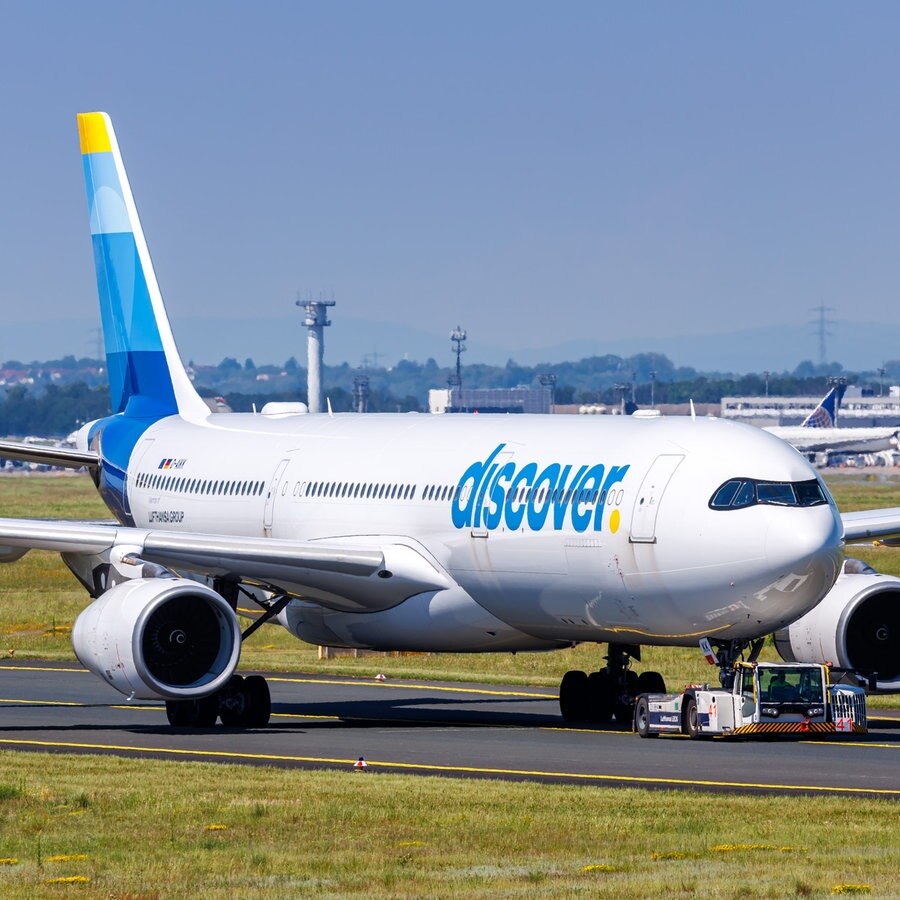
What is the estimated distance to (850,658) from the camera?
33.0 meters

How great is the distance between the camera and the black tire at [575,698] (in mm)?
33656

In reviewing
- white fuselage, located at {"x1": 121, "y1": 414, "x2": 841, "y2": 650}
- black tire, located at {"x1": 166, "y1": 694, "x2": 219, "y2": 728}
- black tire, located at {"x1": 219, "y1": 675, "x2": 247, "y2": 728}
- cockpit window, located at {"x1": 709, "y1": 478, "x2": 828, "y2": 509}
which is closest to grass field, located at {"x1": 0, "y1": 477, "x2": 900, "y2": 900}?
black tire, located at {"x1": 166, "y1": 694, "x2": 219, "y2": 728}

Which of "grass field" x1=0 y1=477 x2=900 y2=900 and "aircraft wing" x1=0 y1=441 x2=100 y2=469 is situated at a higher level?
"aircraft wing" x1=0 y1=441 x2=100 y2=469

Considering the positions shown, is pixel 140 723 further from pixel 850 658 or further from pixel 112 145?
pixel 112 145

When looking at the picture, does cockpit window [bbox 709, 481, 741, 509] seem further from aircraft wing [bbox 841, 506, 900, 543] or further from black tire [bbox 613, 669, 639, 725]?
black tire [bbox 613, 669, 639, 725]

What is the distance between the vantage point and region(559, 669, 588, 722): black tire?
3366 cm

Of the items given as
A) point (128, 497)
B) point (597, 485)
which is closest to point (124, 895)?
point (597, 485)

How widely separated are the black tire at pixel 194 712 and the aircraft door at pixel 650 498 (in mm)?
7519

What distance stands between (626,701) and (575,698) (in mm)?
836

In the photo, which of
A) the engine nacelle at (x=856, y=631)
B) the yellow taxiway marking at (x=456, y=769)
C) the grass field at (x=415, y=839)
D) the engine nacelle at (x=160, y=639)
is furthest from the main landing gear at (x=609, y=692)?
the grass field at (x=415, y=839)

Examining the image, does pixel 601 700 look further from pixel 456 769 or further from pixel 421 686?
pixel 421 686

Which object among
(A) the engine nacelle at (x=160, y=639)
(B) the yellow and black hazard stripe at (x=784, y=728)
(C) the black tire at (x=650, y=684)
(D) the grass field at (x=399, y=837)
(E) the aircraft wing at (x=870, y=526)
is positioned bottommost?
(D) the grass field at (x=399, y=837)

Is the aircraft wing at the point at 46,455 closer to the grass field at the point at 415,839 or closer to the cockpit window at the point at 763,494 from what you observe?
the grass field at the point at 415,839

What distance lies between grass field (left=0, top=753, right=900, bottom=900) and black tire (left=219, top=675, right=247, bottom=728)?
7070mm
